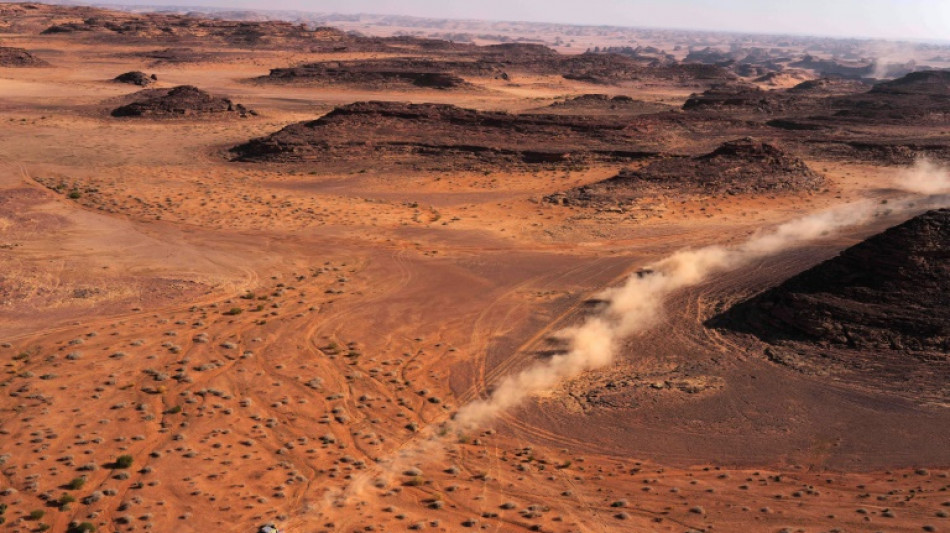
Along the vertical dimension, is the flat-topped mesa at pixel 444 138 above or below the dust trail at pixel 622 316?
above

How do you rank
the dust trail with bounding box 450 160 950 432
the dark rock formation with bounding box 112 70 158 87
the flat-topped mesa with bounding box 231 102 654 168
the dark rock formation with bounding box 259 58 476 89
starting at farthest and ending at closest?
the dark rock formation with bounding box 259 58 476 89, the dark rock formation with bounding box 112 70 158 87, the flat-topped mesa with bounding box 231 102 654 168, the dust trail with bounding box 450 160 950 432

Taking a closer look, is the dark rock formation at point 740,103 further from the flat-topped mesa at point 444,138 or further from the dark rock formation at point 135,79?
the dark rock formation at point 135,79

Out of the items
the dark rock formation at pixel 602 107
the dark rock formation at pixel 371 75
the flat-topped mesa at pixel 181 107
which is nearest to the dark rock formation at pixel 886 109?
the dark rock formation at pixel 602 107

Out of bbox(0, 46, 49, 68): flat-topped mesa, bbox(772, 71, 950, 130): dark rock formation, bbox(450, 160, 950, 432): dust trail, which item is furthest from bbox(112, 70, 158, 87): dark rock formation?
bbox(450, 160, 950, 432): dust trail

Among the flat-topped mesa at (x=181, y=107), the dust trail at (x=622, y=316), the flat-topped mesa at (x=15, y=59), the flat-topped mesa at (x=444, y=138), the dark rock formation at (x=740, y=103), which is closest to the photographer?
the dust trail at (x=622, y=316)

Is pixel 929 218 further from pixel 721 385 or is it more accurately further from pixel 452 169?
pixel 452 169

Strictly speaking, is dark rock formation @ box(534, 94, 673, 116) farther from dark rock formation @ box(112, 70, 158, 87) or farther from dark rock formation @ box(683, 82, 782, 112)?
dark rock formation @ box(112, 70, 158, 87)

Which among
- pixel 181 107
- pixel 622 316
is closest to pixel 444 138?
pixel 181 107
